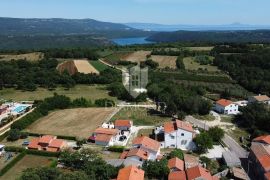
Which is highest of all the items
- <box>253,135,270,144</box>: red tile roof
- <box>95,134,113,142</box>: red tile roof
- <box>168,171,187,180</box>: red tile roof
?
<box>253,135,270,144</box>: red tile roof

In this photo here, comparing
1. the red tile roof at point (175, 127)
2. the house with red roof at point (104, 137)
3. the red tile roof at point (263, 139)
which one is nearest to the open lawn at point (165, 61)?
the red tile roof at point (175, 127)

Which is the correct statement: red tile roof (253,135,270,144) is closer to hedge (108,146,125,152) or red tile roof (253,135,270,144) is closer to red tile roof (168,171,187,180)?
red tile roof (168,171,187,180)

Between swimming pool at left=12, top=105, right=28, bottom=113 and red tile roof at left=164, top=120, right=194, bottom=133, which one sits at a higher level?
red tile roof at left=164, top=120, right=194, bottom=133

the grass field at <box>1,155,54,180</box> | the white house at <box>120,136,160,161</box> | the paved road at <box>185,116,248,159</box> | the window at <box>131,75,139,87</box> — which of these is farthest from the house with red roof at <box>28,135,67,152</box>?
the window at <box>131,75,139,87</box>

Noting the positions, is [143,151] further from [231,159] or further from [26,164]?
[26,164]

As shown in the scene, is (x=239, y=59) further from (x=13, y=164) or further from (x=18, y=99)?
(x=13, y=164)
